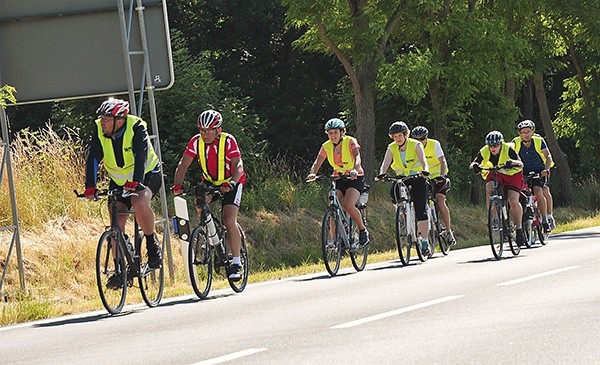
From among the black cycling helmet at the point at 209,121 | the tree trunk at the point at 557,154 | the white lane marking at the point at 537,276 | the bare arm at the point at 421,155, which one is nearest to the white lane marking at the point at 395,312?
the white lane marking at the point at 537,276

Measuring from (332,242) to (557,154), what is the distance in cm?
3125

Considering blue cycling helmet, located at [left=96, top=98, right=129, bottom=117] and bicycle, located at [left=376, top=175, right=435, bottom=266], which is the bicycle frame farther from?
blue cycling helmet, located at [left=96, top=98, right=129, bottom=117]

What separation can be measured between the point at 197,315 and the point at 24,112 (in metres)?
33.8

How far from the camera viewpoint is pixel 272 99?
50250 millimetres

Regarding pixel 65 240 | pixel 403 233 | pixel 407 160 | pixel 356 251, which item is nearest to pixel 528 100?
pixel 407 160

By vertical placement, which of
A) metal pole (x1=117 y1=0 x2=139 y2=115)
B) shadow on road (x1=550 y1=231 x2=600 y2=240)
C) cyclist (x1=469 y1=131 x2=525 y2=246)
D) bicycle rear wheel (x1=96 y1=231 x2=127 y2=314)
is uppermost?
metal pole (x1=117 y1=0 x2=139 y2=115)

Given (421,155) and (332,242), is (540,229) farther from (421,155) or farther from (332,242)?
(332,242)

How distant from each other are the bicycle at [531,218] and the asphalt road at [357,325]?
4.61m

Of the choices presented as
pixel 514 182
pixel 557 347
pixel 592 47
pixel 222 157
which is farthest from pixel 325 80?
pixel 557 347

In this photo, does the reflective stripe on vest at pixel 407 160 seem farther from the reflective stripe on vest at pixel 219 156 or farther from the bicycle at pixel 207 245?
the reflective stripe on vest at pixel 219 156

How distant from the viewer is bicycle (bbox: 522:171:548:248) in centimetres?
2105

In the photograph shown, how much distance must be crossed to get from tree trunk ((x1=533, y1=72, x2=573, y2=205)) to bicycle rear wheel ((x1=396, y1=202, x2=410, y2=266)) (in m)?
27.7

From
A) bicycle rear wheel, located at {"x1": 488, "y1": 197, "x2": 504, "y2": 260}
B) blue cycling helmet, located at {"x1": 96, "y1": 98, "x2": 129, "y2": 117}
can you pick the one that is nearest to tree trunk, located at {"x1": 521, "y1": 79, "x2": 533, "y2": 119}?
bicycle rear wheel, located at {"x1": 488, "y1": 197, "x2": 504, "y2": 260}

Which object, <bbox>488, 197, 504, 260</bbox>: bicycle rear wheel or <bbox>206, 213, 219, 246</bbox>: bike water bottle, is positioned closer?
<bbox>206, 213, 219, 246</bbox>: bike water bottle
